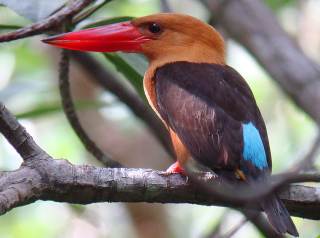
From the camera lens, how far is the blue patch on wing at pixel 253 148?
118 inches

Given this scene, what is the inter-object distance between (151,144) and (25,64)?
3.99 feet

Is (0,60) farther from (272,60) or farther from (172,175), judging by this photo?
(172,175)

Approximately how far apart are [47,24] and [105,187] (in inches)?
23.9

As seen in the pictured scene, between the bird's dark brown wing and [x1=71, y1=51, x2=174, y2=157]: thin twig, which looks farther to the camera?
[x1=71, y1=51, x2=174, y2=157]: thin twig

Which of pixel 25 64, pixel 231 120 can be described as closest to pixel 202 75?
pixel 231 120

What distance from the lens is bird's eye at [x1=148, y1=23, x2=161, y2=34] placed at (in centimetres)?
394

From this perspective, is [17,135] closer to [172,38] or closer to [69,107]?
[69,107]

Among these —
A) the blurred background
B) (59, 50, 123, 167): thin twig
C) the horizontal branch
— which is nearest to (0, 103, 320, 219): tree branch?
the horizontal branch

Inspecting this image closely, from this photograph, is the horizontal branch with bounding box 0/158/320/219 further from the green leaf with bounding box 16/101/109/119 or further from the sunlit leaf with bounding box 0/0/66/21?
the green leaf with bounding box 16/101/109/119

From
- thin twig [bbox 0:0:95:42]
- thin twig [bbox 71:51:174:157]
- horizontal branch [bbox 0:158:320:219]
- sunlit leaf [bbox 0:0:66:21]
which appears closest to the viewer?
horizontal branch [bbox 0:158:320:219]

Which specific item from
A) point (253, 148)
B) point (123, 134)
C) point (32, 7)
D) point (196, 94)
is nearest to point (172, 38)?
point (196, 94)

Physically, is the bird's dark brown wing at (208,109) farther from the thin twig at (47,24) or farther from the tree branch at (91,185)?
the thin twig at (47,24)

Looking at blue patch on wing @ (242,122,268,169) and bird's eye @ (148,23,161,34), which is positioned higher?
bird's eye @ (148,23,161,34)

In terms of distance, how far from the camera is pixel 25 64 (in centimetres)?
619
